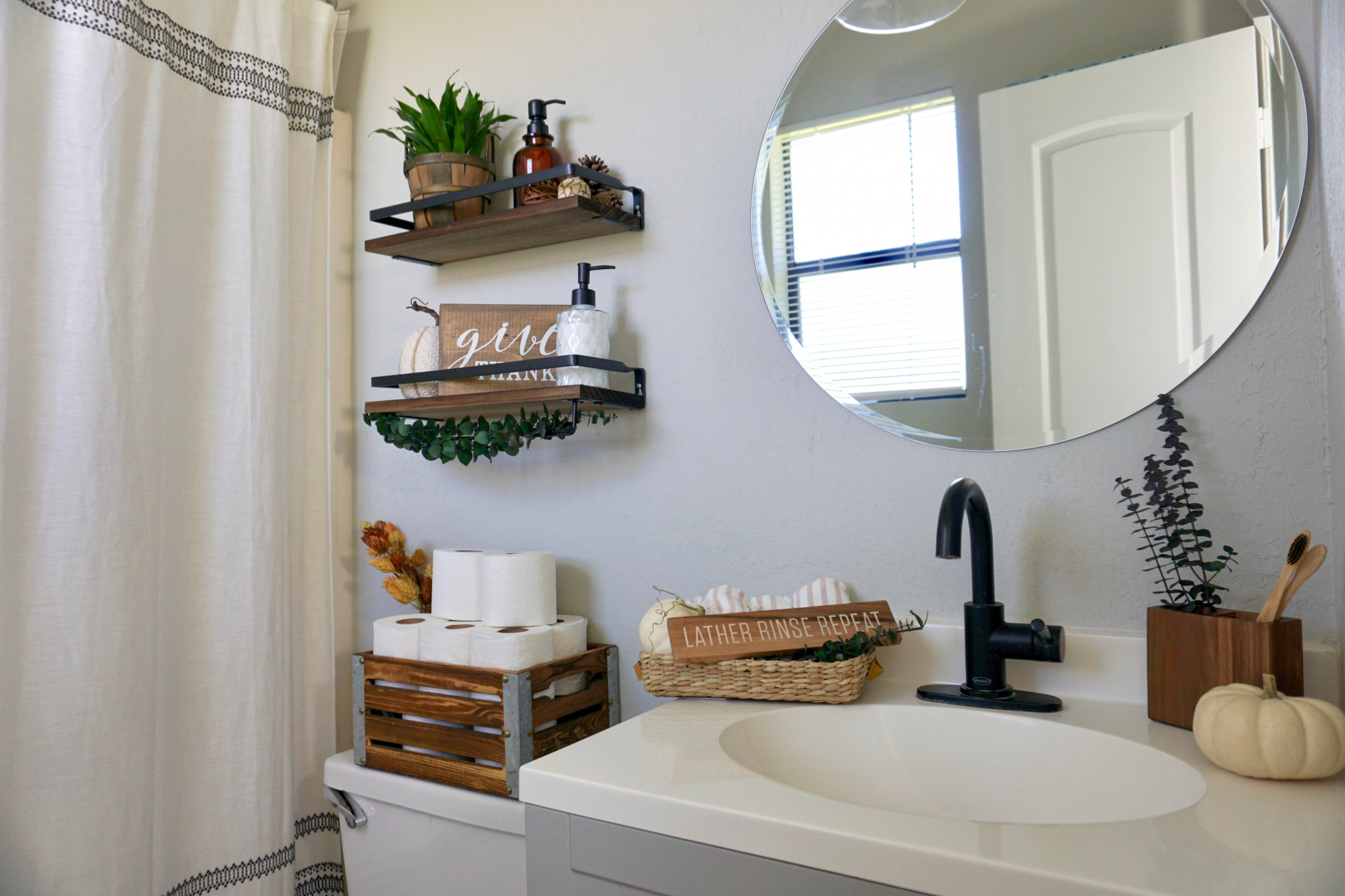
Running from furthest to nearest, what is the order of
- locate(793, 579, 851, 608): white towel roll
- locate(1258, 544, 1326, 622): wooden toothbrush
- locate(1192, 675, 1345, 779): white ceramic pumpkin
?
locate(793, 579, 851, 608): white towel roll → locate(1258, 544, 1326, 622): wooden toothbrush → locate(1192, 675, 1345, 779): white ceramic pumpkin

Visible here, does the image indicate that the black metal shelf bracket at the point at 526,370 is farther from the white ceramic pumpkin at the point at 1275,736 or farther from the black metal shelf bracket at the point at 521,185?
the white ceramic pumpkin at the point at 1275,736

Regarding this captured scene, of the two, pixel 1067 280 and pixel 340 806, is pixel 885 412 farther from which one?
pixel 340 806

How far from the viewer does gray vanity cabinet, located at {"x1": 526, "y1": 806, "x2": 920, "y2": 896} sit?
26.9 inches

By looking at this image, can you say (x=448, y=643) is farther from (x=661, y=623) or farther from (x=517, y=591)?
(x=661, y=623)

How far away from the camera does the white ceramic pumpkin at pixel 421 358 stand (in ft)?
4.75

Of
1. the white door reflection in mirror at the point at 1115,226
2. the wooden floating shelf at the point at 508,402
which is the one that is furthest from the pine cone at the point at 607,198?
the white door reflection in mirror at the point at 1115,226

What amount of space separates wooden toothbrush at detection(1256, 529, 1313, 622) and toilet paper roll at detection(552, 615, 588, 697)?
0.87m

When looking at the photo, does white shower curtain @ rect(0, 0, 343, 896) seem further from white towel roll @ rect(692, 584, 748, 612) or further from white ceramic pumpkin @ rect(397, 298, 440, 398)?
white towel roll @ rect(692, 584, 748, 612)

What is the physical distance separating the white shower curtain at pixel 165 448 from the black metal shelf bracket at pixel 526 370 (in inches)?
9.8

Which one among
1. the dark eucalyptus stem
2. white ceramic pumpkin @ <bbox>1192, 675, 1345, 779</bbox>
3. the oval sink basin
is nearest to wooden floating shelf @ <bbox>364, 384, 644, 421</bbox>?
the oval sink basin

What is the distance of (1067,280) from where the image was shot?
3.60 ft

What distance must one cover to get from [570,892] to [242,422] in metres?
1.00

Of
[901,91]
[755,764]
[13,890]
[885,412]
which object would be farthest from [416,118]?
[13,890]

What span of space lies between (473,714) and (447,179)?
2.81ft
